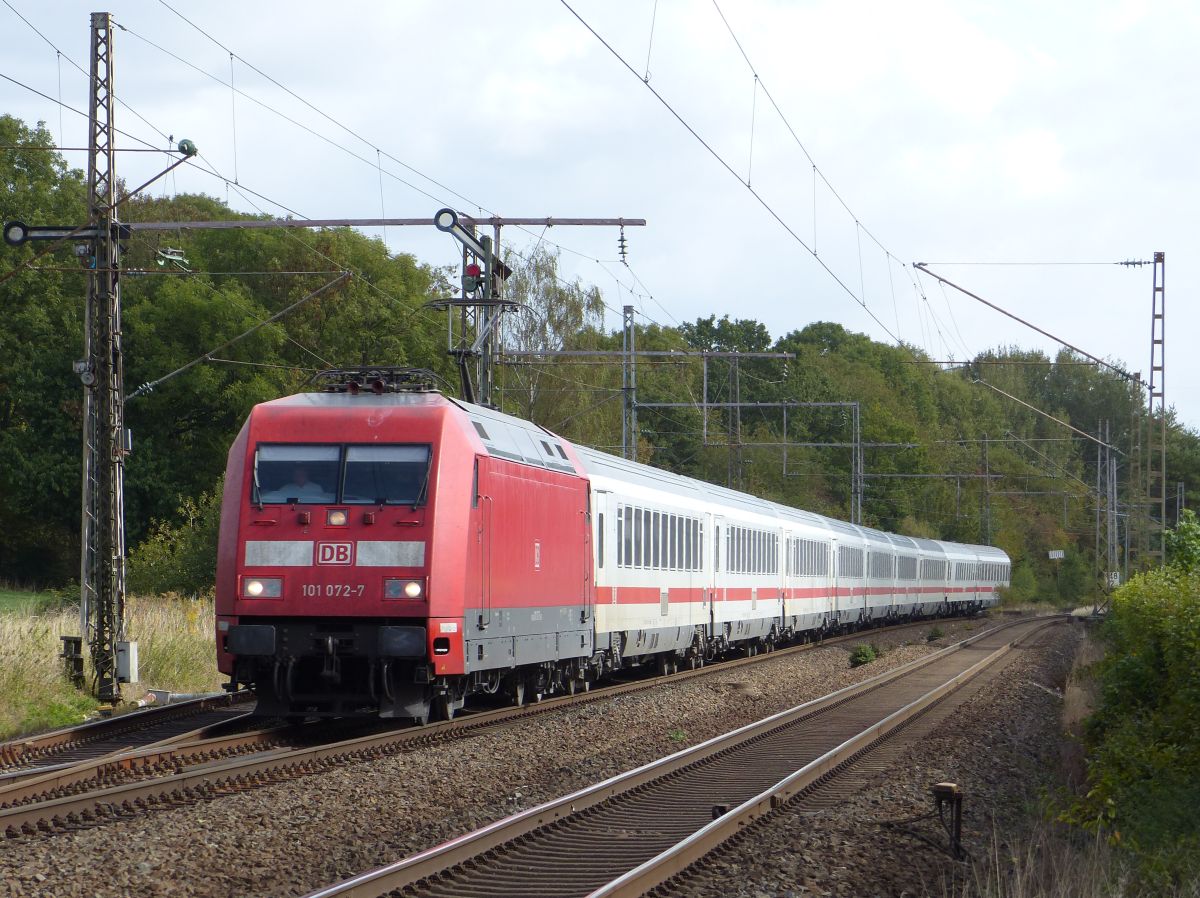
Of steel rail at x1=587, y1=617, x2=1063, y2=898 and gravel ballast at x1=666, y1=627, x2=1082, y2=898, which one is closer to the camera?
steel rail at x1=587, y1=617, x2=1063, y2=898

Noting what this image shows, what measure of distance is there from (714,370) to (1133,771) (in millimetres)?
72451

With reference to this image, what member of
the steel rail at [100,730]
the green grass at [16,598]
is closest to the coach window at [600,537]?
the steel rail at [100,730]

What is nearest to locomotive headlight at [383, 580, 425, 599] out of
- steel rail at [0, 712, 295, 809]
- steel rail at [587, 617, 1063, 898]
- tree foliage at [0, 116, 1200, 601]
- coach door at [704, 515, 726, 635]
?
steel rail at [0, 712, 295, 809]

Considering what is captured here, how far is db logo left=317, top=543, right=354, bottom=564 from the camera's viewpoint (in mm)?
14203

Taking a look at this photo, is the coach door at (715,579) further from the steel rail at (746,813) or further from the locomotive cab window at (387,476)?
the locomotive cab window at (387,476)

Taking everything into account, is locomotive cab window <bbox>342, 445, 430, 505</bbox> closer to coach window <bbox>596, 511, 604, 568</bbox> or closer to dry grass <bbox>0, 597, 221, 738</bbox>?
dry grass <bbox>0, 597, 221, 738</bbox>

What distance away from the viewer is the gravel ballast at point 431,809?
843cm

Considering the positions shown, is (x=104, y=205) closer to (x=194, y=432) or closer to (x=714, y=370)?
(x=194, y=432)

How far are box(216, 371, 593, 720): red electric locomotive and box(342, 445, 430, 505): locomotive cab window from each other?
1 centimetres

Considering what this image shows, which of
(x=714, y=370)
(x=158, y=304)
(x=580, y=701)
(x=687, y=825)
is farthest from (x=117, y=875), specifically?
(x=714, y=370)

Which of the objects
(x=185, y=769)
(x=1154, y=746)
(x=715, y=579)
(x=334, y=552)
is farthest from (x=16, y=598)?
(x=1154, y=746)

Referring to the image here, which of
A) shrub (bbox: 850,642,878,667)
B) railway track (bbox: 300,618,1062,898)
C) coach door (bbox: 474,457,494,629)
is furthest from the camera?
shrub (bbox: 850,642,878,667)

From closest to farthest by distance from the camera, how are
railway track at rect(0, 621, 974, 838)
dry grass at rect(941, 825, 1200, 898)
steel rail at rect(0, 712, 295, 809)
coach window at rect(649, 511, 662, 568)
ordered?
dry grass at rect(941, 825, 1200, 898)
railway track at rect(0, 621, 974, 838)
steel rail at rect(0, 712, 295, 809)
coach window at rect(649, 511, 662, 568)

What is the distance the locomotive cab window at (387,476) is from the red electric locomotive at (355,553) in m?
0.01
